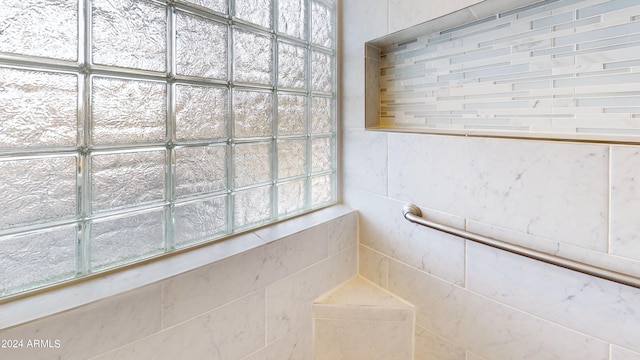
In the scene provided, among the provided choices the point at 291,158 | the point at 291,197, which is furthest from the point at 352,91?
the point at 291,197

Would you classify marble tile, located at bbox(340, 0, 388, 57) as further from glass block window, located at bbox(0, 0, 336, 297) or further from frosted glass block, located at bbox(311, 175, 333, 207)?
frosted glass block, located at bbox(311, 175, 333, 207)

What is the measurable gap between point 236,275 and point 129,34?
683 mm

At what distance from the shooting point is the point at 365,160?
44.7 inches

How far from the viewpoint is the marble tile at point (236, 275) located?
2.21ft

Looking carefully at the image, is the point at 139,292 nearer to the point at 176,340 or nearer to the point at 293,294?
the point at 176,340

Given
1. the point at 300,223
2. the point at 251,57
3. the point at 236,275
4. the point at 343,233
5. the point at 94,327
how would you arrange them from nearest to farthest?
the point at 94,327, the point at 236,275, the point at 251,57, the point at 300,223, the point at 343,233

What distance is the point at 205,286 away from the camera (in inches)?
28.2

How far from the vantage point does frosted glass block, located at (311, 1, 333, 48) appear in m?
1.10

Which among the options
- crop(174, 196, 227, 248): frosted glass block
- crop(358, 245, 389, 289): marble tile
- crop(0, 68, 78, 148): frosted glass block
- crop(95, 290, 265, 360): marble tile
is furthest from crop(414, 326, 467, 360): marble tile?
crop(0, 68, 78, 148): frosted glass block

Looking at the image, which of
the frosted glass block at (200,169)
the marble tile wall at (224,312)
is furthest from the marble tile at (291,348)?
the frosted glass block at (200,169)

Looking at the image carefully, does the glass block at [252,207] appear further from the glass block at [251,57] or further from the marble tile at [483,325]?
the marble tile at [483,325]

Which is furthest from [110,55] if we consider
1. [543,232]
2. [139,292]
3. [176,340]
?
[543,232]

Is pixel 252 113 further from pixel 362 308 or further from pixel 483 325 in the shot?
pixel 483 325

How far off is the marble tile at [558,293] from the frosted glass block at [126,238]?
3.03ft
